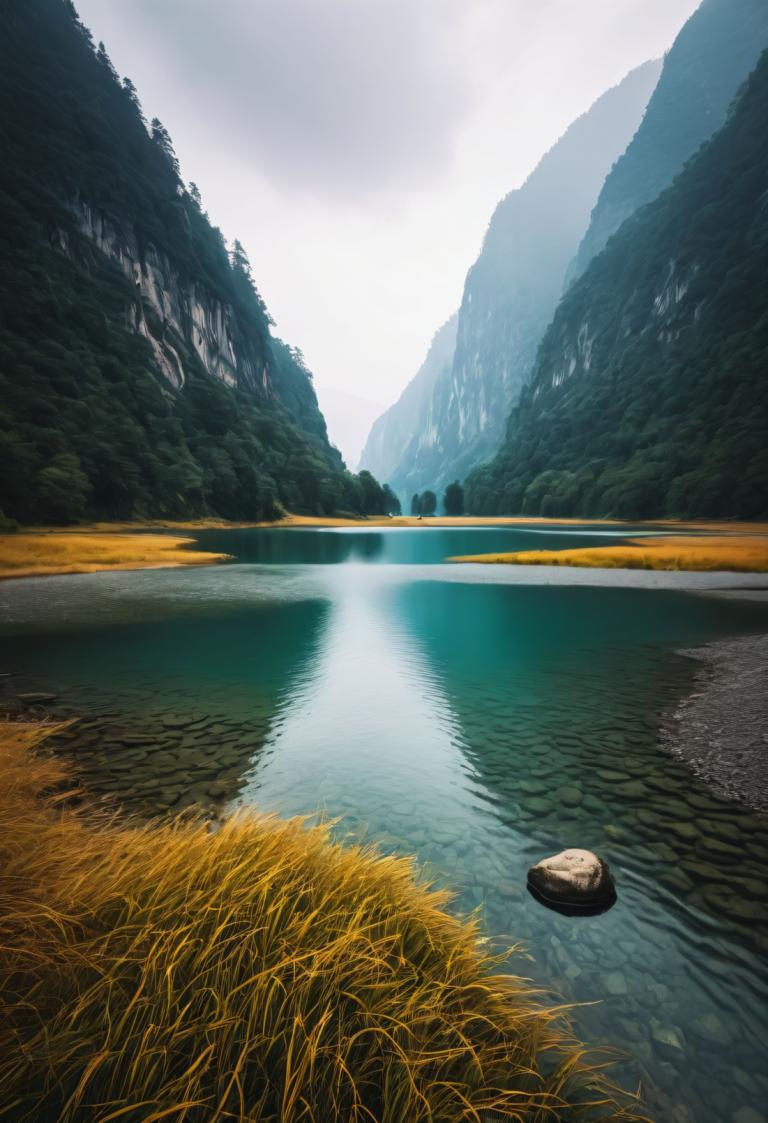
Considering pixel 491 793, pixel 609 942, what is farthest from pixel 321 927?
pixel 491 793

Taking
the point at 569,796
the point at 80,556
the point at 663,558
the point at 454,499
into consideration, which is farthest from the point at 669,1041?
the point at 454,499

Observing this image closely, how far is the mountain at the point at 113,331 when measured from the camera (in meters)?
66.5

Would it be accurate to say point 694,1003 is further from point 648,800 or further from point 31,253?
point 31,253

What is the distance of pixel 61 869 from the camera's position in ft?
11.6

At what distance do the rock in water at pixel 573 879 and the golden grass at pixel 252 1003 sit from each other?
127 cm

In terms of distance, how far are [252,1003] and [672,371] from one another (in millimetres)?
159424

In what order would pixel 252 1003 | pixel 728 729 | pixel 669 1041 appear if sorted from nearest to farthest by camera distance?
pixel 252 1003
pixel 669 1041
pixel 728 729

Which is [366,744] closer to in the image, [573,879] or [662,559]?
[573,879]

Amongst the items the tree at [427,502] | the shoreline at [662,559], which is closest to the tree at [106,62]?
the tree at [427,502]

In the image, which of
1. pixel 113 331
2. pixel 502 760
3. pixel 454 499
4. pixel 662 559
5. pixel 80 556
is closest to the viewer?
pixel 502 760

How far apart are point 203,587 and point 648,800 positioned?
84.9ft

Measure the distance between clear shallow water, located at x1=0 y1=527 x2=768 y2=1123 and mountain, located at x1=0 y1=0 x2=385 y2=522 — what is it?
→ 51727 mm

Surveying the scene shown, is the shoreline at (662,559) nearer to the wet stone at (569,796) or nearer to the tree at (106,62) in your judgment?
the wet stone at (569,796)

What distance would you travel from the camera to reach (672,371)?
12788 centimetres
